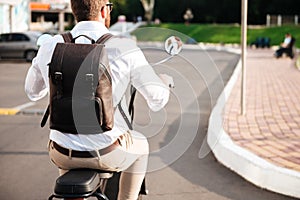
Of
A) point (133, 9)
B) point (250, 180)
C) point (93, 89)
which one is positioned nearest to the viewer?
point (93, 89)

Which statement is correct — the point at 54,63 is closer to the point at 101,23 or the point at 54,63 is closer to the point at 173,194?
the point at 101,23

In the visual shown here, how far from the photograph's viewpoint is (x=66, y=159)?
2865 mm

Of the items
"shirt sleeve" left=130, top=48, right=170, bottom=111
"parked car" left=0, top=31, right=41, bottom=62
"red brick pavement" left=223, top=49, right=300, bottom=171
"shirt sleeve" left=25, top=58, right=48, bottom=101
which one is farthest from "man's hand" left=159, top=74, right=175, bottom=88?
"parked car" left=0, top=31, right=41, bottom=62

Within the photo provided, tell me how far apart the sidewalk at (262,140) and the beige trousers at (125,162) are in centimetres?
266

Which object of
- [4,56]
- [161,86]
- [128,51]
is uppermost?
[128,51]

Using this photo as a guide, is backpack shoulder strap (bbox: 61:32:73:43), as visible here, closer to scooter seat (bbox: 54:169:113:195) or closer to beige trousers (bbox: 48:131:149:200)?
beige trousers (bbox: 48:131:149:200)

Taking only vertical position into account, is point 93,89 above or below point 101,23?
below

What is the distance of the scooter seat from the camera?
→ 261 cm

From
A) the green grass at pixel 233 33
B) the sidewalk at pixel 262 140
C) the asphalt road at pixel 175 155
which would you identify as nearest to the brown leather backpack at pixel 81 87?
the asphalt road at pixel 175 155

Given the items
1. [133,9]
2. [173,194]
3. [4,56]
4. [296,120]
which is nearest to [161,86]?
[173,194]

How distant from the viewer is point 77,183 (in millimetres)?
2619

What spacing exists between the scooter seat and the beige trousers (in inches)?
2.7

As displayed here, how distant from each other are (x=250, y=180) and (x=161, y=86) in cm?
325

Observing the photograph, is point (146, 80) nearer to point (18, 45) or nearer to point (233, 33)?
point (18, 45)
